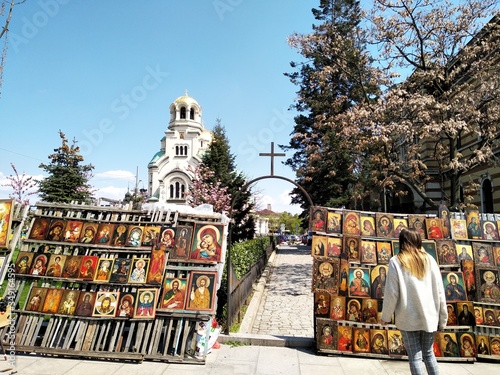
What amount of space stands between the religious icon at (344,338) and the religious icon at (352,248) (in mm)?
1157

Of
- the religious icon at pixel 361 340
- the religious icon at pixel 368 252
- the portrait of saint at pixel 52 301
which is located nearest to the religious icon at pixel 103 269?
the portrait of saint at pixel 52 301

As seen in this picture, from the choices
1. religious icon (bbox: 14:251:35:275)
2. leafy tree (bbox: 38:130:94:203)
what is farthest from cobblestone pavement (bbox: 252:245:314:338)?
leafy tree (bbox: 38:130:94:203)

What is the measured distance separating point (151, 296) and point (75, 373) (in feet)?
4.67

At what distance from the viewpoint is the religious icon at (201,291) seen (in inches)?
210

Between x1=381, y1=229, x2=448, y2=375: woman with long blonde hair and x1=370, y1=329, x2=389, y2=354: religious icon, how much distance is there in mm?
1823

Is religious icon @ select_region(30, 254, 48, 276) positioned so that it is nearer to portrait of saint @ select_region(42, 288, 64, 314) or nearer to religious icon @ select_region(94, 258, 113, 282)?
portrait of saint @ select_region(42, 288, 64, 314)

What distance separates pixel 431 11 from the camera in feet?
37.1

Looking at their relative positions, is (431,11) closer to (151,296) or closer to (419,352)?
(419,352)

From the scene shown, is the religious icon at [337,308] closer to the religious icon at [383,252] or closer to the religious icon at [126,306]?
the religious icon at [383,252]

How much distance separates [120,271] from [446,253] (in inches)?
226

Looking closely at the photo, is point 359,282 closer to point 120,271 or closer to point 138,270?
point 138,270

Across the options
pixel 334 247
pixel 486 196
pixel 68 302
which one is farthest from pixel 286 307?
pixel 486 196

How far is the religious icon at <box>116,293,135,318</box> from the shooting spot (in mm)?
5246

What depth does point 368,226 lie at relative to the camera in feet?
19.8
